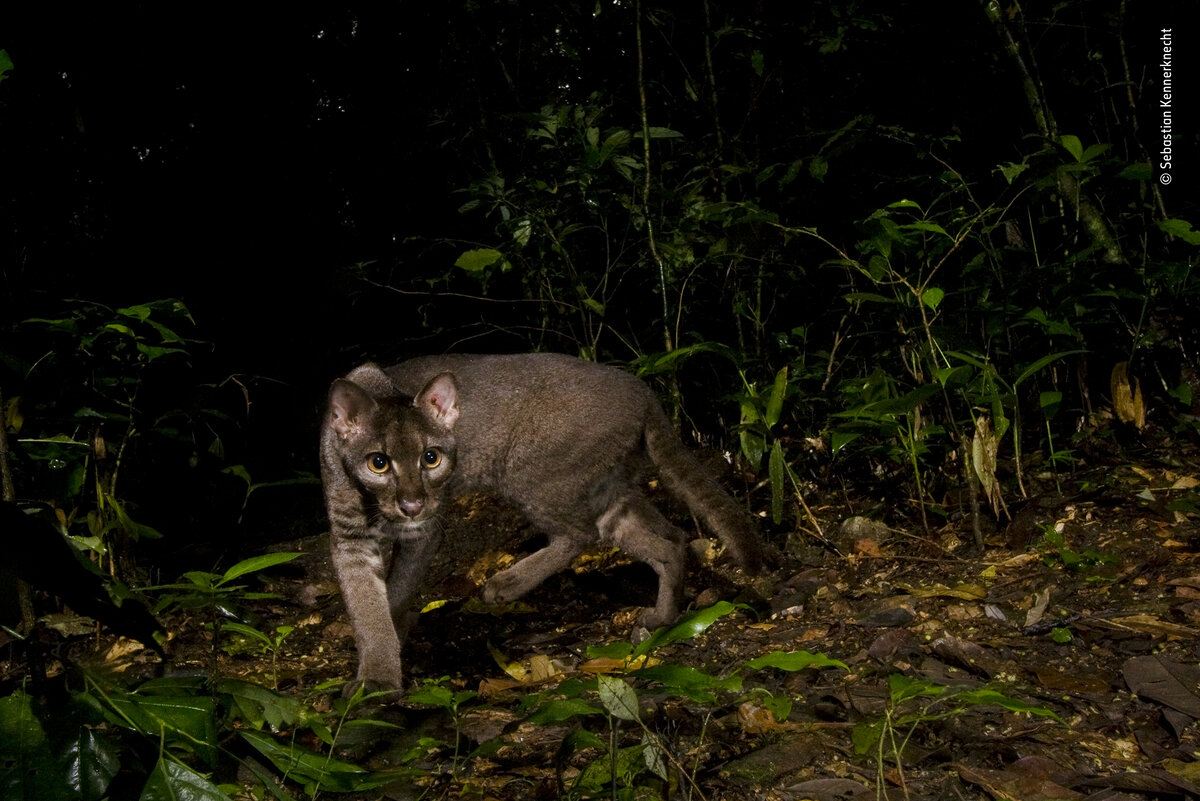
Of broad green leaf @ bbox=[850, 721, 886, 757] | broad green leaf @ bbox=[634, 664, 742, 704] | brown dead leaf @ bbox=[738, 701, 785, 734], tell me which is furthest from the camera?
brown dead leaf @ bbox=[738, 701, 785, 734]

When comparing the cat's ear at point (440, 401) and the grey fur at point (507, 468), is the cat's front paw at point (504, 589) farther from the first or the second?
the cat's ear at point (440, 401)

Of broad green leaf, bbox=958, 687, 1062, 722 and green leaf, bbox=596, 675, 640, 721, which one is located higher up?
green leaf, bbox=596, 675, 640, 721

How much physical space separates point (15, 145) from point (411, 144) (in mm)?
3049

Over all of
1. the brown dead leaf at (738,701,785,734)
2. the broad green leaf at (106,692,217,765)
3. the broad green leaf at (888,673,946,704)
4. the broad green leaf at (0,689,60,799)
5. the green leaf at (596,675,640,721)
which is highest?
the broad green leaf at (0,689,60,799)

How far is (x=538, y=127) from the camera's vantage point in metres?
5.61

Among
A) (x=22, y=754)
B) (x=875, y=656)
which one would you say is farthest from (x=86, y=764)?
(x=875, y=656)

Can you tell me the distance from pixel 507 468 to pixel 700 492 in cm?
103

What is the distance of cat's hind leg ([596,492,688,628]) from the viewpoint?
14.7 feet

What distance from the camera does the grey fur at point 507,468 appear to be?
4195 mm

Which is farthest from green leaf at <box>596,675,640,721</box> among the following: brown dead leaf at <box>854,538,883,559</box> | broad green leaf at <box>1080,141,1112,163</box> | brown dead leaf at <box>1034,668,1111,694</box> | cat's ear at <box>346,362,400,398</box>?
broad green leaf at <box>1080,141,1112,163</box>

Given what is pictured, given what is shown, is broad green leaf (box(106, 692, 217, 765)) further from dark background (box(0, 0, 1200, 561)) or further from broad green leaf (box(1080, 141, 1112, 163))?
broad green leaf (box(1080, 141, 1112, 163))

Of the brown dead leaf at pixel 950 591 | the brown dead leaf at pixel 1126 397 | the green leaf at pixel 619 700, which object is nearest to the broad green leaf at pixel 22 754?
the green leaf at pixel 619 700

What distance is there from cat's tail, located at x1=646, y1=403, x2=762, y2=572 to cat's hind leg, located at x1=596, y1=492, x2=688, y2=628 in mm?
183

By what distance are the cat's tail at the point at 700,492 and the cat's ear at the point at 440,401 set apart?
1042 millimetres
